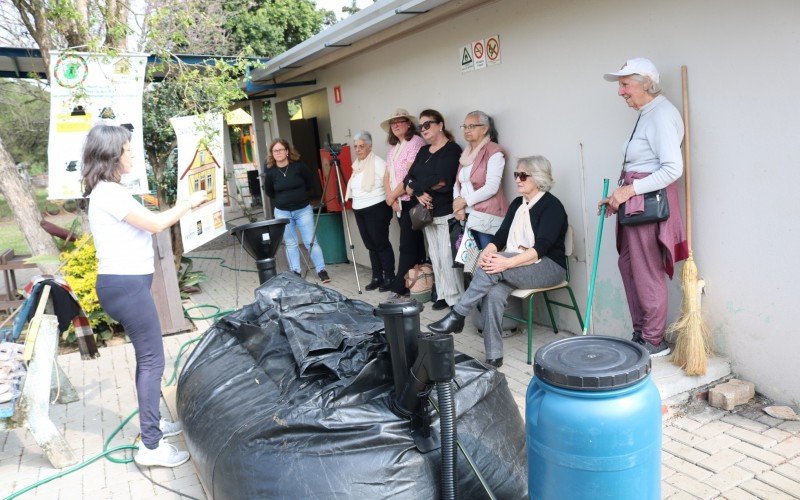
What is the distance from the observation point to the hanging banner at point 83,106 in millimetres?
4684

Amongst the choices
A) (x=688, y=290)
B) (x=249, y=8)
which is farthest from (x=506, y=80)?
(x=249, y=8)

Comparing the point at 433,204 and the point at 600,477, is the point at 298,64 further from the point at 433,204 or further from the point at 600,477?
the point at 600,477

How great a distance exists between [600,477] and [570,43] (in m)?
3.13

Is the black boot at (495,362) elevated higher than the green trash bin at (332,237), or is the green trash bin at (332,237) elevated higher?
the green trash bin at (332,237)

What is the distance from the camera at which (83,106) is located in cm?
477

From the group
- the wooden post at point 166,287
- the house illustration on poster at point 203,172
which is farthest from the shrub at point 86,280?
the house illustration on poster at point 203,172

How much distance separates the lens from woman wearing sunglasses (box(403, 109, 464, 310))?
5434 millimetres

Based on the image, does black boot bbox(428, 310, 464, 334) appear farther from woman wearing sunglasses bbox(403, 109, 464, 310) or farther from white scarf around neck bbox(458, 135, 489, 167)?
white scarf around neck bbox(458, 135, 489, 167)

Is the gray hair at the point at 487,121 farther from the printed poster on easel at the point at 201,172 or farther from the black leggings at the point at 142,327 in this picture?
the black leggings at the point at 142,327

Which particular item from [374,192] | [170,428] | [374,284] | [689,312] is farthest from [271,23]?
[689,312]

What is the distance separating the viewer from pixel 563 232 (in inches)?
169

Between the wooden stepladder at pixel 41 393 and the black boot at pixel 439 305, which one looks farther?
the black boot at pixel 439 305

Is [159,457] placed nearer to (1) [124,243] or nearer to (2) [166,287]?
(1) [124,243]

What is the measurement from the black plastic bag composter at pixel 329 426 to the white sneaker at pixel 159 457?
0.88 ft
